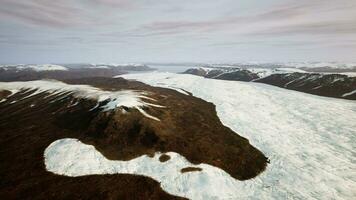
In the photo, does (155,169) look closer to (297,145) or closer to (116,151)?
(116,151)

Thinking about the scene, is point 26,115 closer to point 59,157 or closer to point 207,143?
point 59,157

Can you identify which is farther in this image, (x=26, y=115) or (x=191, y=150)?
(x=26, y=115)

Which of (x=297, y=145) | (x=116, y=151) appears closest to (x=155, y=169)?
(x=116, y=151)

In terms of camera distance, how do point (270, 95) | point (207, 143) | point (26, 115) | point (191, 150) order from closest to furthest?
point (191, 150) → point (207, 143) → point (26, 115) → point (270, 95)

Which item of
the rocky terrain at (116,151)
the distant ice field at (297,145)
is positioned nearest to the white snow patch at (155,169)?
the rocky terrain at (116,151)

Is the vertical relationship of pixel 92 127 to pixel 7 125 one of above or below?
above

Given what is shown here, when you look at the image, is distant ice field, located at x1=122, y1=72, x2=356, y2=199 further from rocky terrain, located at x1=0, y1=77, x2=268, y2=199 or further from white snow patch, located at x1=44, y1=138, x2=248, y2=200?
rocky terrain, located at x1=0, y1=77, x2=268, y2=199

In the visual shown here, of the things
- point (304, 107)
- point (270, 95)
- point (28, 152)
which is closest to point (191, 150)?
point (28, 152)
